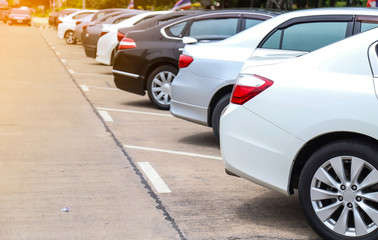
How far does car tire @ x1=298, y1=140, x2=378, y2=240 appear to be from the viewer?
4.43 metres

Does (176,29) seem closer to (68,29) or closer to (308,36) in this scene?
(308,36)

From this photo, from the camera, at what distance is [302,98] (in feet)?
15.4

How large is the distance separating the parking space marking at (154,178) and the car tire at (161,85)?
4292 millimetres

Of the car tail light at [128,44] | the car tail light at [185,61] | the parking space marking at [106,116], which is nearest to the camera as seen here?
the car tail light at [185,61]

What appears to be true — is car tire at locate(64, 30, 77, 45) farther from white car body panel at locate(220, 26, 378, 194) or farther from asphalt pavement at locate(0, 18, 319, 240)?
white car body panel at locate(220, 26, 378, 194)

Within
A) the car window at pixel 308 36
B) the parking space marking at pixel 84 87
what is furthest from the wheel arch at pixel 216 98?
the parking space marking at pixel 84 87

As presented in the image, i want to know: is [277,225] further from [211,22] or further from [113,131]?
[211,22]

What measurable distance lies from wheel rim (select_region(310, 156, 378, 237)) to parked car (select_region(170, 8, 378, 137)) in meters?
1.77

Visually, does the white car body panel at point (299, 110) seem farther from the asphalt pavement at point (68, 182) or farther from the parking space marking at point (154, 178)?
the parking space marking at point (154, 178)

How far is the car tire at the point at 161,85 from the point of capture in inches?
450

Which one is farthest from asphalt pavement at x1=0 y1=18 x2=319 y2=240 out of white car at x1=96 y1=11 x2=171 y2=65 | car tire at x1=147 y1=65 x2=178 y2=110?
white car at x1=96 y1=11 x2=171 y2=65

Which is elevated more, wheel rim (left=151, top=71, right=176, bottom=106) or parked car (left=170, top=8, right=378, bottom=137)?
parked car (left=170, top=8, right=378, bottom=137)

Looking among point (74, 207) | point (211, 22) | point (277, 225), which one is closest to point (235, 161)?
point (277, 225)

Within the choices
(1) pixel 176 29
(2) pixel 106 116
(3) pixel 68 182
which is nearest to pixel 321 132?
(3) pixel 68 182
